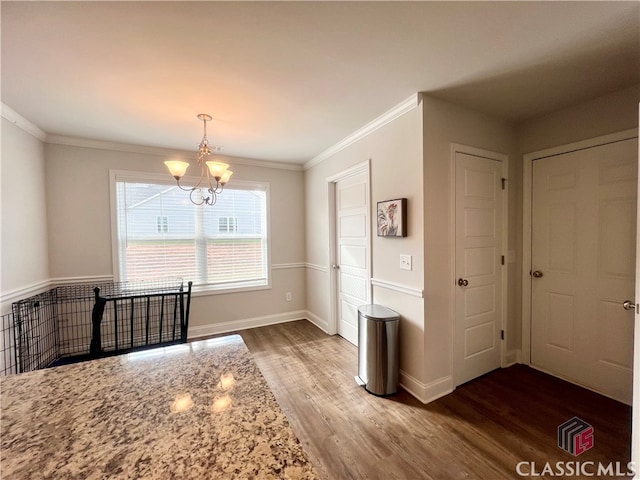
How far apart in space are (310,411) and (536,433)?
1.59 metres

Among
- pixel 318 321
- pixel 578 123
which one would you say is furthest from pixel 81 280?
pixel 578 123

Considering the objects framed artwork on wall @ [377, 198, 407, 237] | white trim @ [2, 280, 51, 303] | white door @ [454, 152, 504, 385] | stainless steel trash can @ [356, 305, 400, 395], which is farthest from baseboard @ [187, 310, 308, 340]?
white door @ [454, 152, 504, 385]

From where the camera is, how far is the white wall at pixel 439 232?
85.1 inches

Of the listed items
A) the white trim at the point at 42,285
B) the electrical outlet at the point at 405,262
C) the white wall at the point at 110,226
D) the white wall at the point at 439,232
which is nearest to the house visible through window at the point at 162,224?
the white wall at the point at 110,226

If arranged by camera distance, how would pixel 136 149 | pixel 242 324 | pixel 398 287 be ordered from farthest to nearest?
pixel 242 324, pixel 136 149, pixel 398 287

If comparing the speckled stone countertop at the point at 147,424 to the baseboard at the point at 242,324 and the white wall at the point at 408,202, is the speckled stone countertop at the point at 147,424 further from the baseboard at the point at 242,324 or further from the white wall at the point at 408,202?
the baseboard at the point at 242,324

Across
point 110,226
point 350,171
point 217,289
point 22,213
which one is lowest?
point 217,289

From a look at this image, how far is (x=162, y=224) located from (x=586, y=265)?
4.51 meters

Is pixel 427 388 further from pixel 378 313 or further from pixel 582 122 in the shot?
pixel 582 122

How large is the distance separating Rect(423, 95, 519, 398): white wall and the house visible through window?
3.14 m

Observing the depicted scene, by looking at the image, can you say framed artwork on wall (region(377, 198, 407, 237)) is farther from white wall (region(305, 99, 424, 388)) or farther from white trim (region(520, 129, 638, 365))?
white trim (region(520, 129, 638, 365))

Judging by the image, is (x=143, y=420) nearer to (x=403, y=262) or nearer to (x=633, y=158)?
(x=403, y=262)

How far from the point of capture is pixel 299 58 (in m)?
1.67

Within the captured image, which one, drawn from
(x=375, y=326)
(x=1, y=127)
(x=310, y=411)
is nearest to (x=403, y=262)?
(x=375, y=326)
